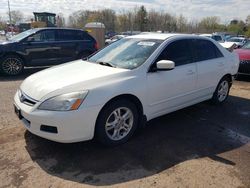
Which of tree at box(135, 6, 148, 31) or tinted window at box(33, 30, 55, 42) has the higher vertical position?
tree at box(135, 6, 148, 31)

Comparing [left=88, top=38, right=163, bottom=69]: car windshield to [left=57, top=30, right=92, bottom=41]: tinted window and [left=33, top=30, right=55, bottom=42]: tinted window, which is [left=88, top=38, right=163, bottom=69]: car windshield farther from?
[left=57, top=30, right=92, bottom=41]: tinted window

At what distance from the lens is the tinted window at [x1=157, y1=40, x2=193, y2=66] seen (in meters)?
4.32

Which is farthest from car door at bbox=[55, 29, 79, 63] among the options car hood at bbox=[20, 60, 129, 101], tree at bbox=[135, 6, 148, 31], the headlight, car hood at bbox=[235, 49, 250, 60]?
tree at bbox=[135, 6, 148, 31]

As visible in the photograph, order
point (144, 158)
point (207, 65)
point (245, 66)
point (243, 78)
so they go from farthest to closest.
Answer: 1. point (243, 78)
2. point (245, 66)
3. point (207, 65)
4. point (144, 158)

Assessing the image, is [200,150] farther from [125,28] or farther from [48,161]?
[125,28]

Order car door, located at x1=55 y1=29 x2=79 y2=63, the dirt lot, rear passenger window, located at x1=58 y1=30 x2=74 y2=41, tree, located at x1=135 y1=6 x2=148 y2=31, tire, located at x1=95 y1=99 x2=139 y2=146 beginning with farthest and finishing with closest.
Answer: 1. tree, located at x1=135 y1=6 x2=148 y2=31
2. rear passenger window, located at x1=58 y1=30 x2=74 y2=41
3. car door, located at x1=55 y1=29 x2=79 y2=63
4. tire, located at x1=95 y1=99 x2=139 y2=146
5. the dirt lot

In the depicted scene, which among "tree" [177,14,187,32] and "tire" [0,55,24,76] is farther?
"tree" [177,14,187,32]

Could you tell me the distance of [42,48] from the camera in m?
9.41

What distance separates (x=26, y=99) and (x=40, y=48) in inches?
247

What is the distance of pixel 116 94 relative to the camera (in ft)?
11.5

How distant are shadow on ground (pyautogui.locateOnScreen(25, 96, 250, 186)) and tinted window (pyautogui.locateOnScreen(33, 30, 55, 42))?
6.13 meters

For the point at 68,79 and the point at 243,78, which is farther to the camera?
the point at 243,78

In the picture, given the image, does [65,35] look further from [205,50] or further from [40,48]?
[205,50]

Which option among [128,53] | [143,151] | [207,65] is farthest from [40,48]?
[143,151]
